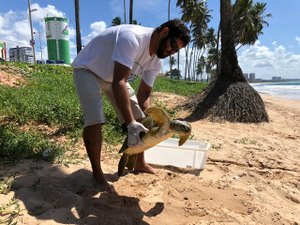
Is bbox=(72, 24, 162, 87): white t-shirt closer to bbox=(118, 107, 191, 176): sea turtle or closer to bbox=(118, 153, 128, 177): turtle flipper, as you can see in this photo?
bbox=(118, 107, 191, 176): sea turtle

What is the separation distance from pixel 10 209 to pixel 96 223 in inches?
23.1

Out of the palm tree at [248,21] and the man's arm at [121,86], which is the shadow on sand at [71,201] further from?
the palm tree at [248,21]

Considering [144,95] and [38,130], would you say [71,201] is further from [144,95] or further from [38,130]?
[38,130]

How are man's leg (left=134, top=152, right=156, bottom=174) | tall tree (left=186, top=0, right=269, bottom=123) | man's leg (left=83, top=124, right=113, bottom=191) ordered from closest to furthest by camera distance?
man's leg (left=83, top=124, right=113, bottom=191), man's leg (left=134, top=152, right=156, bottom=174), tall tree (left=186, top=0, right=269, bottom=123)

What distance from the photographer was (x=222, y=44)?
897 centimetres

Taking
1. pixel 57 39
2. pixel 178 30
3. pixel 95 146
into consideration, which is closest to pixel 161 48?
pixel 178 30

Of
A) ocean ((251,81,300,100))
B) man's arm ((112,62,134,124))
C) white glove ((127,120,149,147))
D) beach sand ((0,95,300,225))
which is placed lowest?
ocean ((251,81,300,100))

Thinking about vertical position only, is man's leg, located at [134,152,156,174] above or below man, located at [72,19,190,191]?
below

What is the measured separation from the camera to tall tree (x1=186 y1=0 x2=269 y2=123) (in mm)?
7727

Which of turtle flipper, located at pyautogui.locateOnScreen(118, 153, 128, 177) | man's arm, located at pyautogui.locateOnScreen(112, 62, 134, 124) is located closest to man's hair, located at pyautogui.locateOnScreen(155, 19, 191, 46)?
man's arm, located at pyautogui.locateOnScreen(112, 62, 134, 124)

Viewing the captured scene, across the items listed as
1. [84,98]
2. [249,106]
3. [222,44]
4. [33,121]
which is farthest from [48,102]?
[222,44]

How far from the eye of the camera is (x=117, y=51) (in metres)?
2.56

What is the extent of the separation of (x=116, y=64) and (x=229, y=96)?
234 inches

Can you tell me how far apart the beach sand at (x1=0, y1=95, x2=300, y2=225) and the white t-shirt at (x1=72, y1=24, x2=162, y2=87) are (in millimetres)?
958
